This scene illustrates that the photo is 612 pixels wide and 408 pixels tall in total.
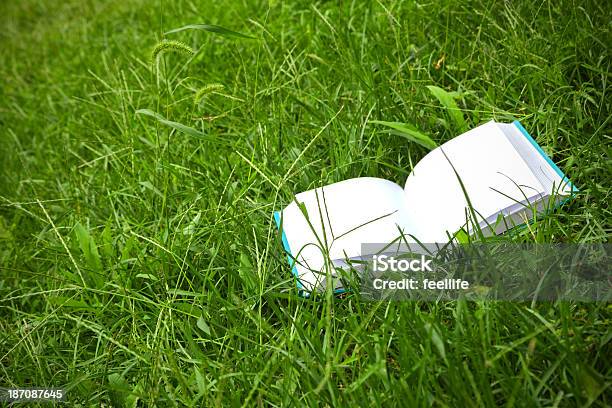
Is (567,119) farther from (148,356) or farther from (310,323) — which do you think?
(148,356)

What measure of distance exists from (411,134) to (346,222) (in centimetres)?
33

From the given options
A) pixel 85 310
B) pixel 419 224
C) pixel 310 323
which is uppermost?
pixel 419 224

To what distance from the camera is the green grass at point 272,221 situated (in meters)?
1.06

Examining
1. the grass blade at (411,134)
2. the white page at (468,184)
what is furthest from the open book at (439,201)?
the grass blade at (411,134)

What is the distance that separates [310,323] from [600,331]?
1.62 ft

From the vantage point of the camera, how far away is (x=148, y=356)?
4.14 ft

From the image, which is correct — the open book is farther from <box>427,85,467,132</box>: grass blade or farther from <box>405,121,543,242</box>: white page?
<box>427,85,467,132</box>: grass blade

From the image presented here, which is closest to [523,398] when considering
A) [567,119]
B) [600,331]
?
[600,331]

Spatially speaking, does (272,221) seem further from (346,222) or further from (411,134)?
(411,134)

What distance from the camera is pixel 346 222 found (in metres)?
1.32

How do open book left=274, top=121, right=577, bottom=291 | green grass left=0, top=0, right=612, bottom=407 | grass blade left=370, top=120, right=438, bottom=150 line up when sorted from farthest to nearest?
grass blade left=370, top=120, right=438, bottom=150 → open book left=274, top=121, right=577, bottom=291 → green grass left=0, top=0, right=612, bottom=407

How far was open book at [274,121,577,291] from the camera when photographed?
126 cm

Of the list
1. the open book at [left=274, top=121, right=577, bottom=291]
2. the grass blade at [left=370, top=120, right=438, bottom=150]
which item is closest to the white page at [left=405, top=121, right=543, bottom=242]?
the open book at [left=274, top=121, right=577, bottom=291]

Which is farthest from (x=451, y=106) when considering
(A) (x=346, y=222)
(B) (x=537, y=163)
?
(A) (x=346, y=222)
